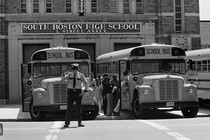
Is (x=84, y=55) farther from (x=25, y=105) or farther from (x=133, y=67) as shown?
(x=25, y=105)

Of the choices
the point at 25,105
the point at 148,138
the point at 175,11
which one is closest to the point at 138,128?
the point at 148,138

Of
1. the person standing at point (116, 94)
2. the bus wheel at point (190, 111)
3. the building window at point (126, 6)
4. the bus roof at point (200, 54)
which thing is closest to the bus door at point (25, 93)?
the person standing at point (116, 94)

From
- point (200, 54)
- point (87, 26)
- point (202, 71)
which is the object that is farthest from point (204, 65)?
point (87, 26)

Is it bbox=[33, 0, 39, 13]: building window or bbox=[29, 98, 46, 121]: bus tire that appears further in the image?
bbox=[33, 0, 39, 13]: building window

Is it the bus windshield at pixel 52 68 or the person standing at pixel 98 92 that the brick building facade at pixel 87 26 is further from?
the bus windshield at pixel 52 68

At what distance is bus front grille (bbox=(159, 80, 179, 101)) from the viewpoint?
14.0m

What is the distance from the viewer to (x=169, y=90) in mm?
14094

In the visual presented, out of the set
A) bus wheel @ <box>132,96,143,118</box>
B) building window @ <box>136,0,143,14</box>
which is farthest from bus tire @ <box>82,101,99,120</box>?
building window @ <box>136,0,143,14</box>

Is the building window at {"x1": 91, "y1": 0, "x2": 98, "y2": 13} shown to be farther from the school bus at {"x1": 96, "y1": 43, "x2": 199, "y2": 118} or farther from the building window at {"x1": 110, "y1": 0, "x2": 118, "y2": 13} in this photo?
the school bus at {"x1": 96, "y1": 43, "x2": 199, "y2": 118}

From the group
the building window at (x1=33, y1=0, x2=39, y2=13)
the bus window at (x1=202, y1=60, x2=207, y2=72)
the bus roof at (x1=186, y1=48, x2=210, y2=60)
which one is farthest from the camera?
the building window at (x1=33, y1=0, x2=39, y2=13)

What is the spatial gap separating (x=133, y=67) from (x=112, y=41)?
9176mm

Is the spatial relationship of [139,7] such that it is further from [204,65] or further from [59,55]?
[59,55]

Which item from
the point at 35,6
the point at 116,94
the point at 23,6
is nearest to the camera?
the point at 116,94

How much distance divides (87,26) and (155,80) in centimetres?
1044
